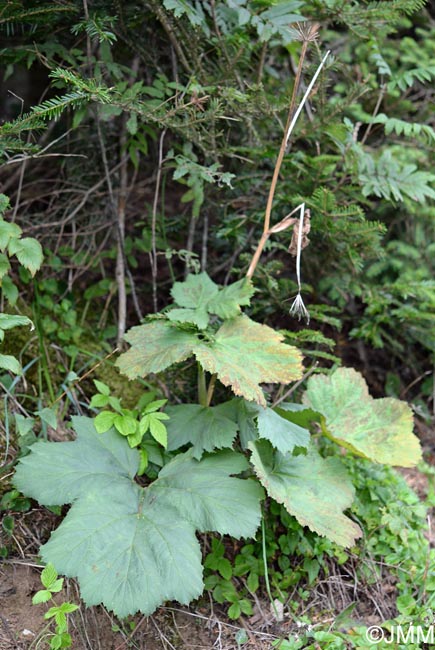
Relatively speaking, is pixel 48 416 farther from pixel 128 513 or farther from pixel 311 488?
pixel 311 488

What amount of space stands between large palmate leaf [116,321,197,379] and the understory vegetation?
0.03 feet

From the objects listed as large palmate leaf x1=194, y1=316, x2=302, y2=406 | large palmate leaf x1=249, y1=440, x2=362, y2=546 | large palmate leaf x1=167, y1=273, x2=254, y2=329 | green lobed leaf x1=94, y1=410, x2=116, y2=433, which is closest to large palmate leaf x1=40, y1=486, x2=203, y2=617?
green lobed leaf x1=94, y1=410, x2=116, y2=433

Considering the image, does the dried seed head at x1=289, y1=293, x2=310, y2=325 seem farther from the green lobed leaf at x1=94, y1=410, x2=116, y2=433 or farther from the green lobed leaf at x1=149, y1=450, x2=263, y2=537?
the green lobed leaf at x1=94, y1=410, x2=116, y2=433

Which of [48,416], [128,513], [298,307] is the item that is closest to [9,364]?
[48,416]

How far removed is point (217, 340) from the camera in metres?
2.15

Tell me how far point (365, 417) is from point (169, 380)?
86 centimetres

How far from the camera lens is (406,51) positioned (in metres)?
3.21

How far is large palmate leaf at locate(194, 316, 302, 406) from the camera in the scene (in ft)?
6.44

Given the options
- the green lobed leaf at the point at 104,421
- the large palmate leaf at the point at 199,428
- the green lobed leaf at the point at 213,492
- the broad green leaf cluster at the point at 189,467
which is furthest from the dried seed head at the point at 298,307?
the green lobed leaf at the point at 104,421

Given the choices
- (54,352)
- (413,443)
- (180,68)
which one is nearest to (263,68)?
(180,68)

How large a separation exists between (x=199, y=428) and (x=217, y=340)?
Answer: 32 centimetres

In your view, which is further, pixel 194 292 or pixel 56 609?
pixel 194 292

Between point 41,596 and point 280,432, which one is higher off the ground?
point 280,432

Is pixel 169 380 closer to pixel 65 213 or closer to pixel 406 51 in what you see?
pixel 65 213
